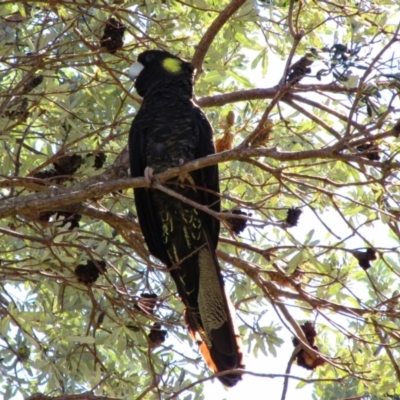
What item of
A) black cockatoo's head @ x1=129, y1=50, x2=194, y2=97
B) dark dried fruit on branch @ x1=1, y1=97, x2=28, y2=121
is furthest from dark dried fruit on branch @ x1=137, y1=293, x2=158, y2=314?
black cockatoo's head @ x1=129, y1=50, x2=194, y2=97

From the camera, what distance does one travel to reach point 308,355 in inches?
129

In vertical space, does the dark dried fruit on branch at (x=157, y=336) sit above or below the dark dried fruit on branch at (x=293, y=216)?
below

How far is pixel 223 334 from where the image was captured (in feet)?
11.6

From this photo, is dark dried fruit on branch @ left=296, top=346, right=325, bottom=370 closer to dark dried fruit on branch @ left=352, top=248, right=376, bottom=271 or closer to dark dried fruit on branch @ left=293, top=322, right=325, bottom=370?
dark dried fruit on branch @ left=293, top=322, right=325, bottom=370

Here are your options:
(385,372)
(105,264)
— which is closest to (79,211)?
(105,264)

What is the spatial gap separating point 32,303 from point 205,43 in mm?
1888

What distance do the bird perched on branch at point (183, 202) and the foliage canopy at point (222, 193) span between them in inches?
4.4

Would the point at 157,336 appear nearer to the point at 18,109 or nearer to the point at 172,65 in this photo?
the point at 18,109

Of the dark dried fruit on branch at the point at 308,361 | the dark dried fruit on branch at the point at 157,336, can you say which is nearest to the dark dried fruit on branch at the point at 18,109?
the dark dried fruit on branch at the point at 157,336

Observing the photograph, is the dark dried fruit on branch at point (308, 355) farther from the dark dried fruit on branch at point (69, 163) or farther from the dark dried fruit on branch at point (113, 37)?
the dark dried fruit on branch at point (113, 37)

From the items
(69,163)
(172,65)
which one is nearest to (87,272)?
(69,163)

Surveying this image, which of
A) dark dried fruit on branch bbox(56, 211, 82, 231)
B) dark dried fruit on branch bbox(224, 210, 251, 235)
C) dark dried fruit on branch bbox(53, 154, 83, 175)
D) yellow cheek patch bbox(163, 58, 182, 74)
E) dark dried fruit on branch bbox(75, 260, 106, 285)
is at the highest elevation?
yellow cheek patch bbox(163, 58, 182, 74)

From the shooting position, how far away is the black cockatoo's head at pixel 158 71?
4055mm

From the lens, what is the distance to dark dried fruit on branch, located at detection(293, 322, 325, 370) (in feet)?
10.8
